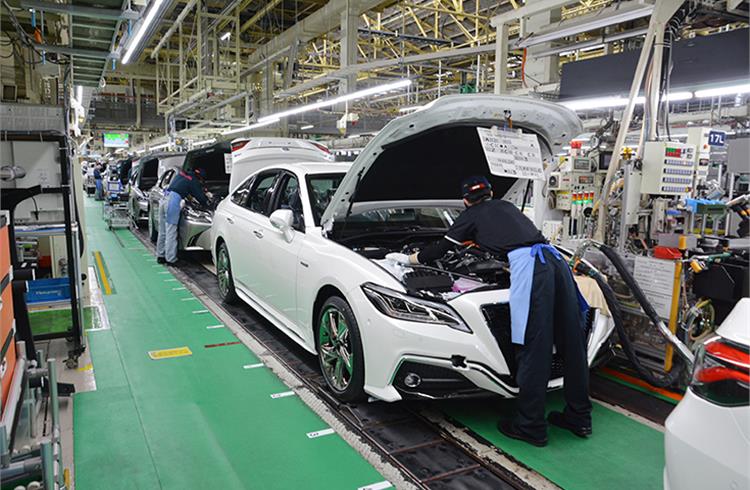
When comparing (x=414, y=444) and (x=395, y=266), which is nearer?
(x=414, y=444)

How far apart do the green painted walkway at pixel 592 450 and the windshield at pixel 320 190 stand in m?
1.73

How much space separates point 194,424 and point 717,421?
2787 millimetres

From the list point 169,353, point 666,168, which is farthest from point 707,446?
point 169,353

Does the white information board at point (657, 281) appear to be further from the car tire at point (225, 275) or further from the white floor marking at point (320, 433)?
the car tire at point (225, 275)

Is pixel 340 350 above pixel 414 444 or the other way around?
above

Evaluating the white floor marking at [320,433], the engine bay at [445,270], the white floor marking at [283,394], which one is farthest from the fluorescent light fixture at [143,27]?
the white floor marking at [320,433]

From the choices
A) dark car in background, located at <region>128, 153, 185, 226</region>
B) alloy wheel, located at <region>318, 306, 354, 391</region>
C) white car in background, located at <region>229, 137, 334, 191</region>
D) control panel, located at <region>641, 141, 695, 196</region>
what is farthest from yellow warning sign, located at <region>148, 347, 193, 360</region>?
dark car in background, located at <region>128, 153, 185, 226</region>

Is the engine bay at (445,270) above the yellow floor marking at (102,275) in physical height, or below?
above

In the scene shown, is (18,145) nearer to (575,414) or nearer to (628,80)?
(575,414)

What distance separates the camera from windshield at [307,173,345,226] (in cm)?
422

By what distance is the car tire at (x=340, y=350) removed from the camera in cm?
327

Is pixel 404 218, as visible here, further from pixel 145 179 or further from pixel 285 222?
pixel 145 179

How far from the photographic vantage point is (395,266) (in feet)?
11.7

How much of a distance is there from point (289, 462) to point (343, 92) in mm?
8711
